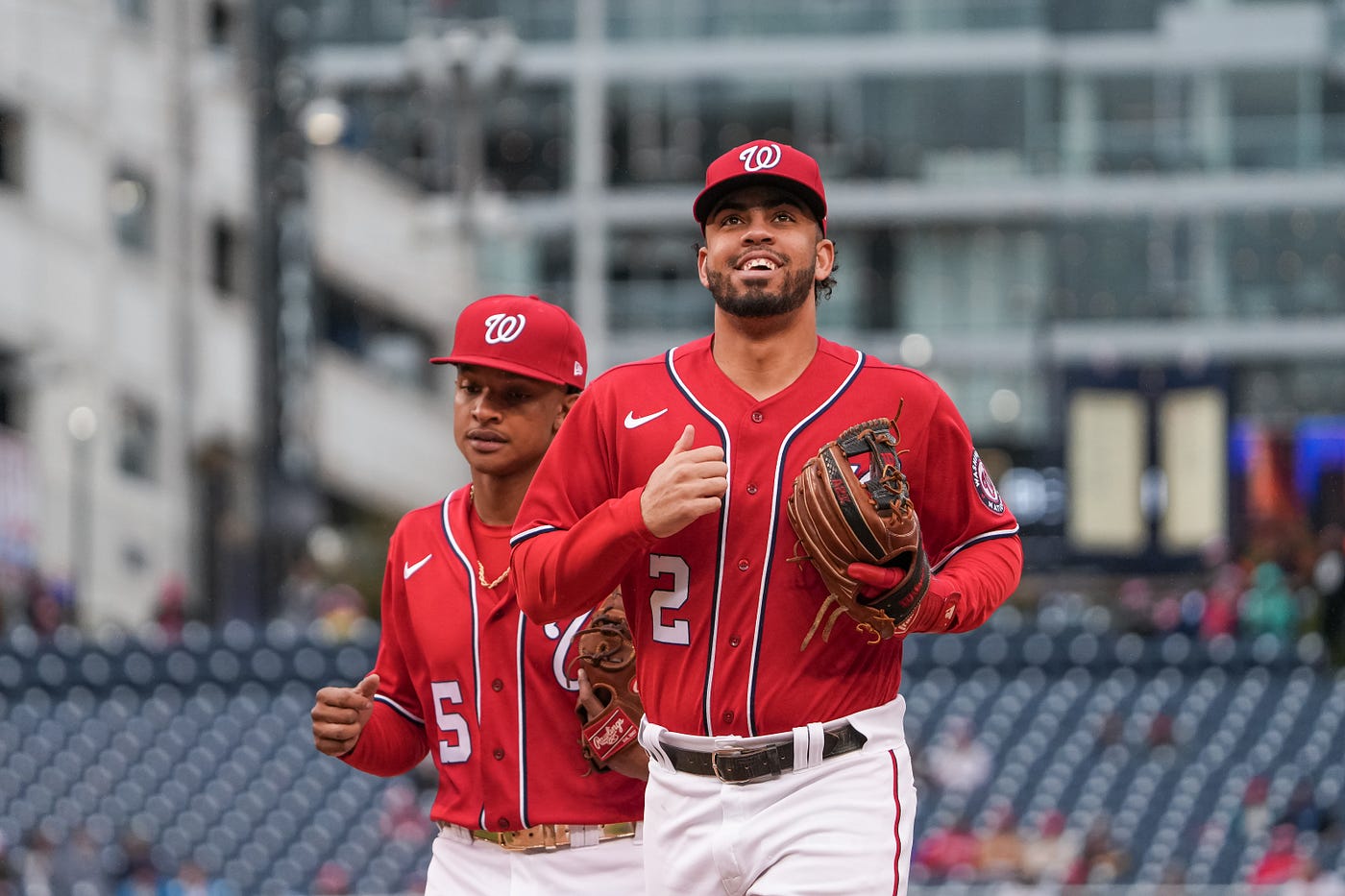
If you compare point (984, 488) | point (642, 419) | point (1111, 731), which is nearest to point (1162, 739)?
point (1111, 731)

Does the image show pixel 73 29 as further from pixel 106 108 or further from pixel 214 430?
pixel 214 430

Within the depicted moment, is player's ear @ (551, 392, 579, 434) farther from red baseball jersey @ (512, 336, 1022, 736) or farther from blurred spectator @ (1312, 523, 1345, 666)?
blurred spectator @ (1312, 523, 1345, 666)

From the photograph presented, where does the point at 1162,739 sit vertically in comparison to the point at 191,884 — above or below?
above

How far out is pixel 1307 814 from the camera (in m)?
14.8

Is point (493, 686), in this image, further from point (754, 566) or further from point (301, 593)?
point (301, 593)

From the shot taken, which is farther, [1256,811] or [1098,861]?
[1256,811]

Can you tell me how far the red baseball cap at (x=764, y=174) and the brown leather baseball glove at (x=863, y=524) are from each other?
0.49 meters

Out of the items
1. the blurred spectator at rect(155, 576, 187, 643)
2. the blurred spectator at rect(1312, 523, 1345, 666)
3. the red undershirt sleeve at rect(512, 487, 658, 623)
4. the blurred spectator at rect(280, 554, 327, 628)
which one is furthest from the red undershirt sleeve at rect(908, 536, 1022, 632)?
the blurred spectator at rect(280, 554, 327, 628)

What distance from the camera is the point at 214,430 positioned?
30.5m

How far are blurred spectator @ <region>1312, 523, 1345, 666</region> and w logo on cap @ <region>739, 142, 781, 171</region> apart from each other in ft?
45.8

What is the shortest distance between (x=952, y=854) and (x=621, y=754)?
11.0 meters

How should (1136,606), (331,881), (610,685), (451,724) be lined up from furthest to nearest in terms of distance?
(1136,606) → (331,881) → (451,724) → (610,685)

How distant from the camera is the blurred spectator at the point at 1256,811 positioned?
15.1m

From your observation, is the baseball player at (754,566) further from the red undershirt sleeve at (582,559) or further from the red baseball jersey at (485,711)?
the red baseball jersey at (485,711)
